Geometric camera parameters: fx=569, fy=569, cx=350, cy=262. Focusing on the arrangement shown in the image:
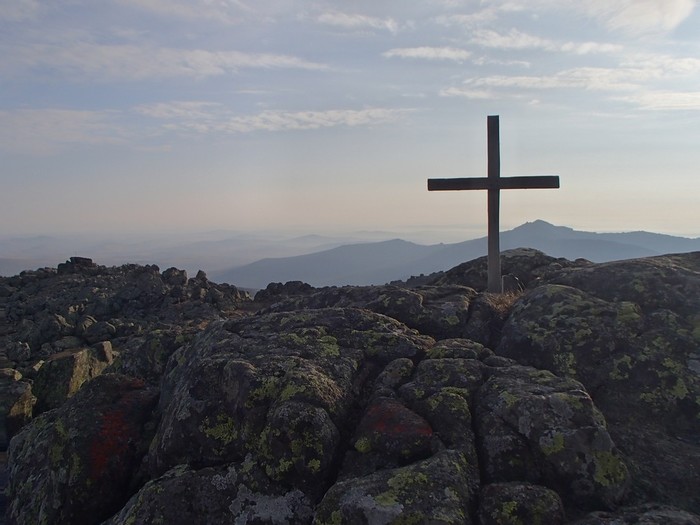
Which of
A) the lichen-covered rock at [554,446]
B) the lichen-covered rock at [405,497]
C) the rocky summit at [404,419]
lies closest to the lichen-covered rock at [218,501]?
the rocky summit at [404,419]

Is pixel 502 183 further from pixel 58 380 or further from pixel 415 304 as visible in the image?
pixel 58 380

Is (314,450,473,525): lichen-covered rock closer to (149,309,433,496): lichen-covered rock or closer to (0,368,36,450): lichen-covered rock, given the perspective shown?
(149,309,433,496): lichen-covered rock

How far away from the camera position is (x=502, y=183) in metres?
16.5

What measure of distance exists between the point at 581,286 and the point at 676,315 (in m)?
2.27

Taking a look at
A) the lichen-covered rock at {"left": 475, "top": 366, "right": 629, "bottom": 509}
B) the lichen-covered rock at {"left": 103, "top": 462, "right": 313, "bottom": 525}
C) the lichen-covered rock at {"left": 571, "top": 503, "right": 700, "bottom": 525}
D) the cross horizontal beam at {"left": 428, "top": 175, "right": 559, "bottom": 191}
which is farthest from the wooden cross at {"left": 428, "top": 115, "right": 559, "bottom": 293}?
the lichen-covered rock at {"left": 103, "top": 462, "right": 313, "bottom": 525}

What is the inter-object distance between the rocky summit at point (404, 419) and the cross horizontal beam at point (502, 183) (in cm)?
386

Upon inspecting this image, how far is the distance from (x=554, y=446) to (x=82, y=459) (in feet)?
23.4

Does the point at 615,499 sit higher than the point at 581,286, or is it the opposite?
the point at 581,286

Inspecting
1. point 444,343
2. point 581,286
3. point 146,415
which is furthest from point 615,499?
point 146,415

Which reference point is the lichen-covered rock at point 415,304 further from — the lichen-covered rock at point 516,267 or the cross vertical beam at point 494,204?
the lichen-covered rock at point 516,267

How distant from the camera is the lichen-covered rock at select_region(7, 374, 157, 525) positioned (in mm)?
8773

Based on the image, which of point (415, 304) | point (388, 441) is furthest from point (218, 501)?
point (415, 304)

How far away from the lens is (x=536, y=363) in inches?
415

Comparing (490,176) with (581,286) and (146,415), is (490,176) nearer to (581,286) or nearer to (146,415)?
(581,286)
